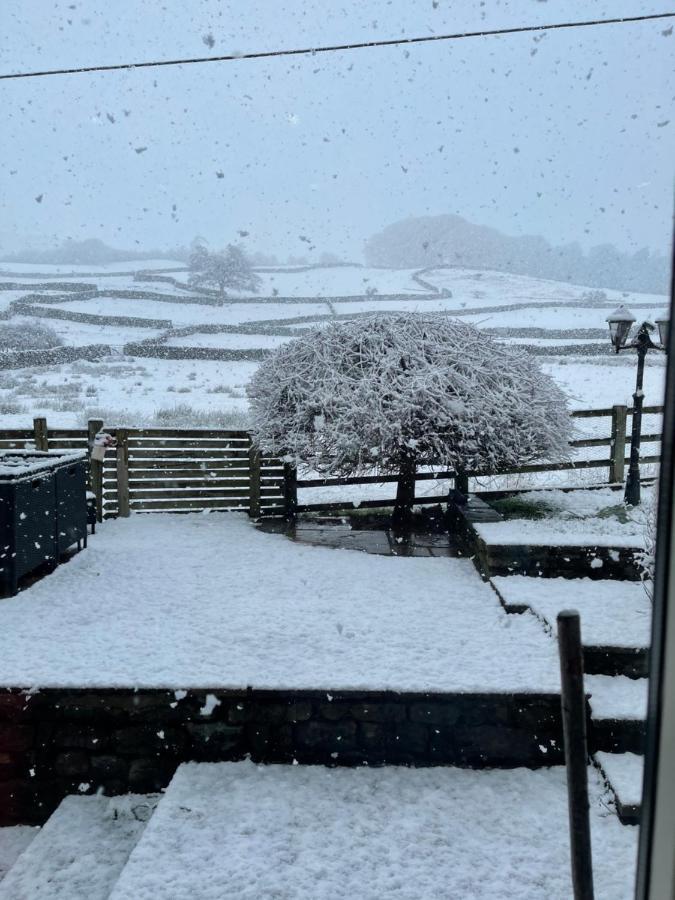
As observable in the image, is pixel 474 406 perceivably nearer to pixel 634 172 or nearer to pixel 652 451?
pixel 634 172

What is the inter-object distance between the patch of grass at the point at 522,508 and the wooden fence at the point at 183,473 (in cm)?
48

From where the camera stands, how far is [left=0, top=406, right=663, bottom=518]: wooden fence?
8.12 metres

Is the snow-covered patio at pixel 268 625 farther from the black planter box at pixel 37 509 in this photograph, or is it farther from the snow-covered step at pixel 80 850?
the snow-covered step at pixel 80 850

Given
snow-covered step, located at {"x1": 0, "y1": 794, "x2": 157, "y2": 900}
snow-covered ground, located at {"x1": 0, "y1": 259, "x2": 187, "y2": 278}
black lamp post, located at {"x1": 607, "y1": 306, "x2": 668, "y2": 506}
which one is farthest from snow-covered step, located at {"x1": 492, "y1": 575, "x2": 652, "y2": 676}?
snow-covered ground, located at {"x1": 0, "y1": 259, "x2": 187, "y2": 278}

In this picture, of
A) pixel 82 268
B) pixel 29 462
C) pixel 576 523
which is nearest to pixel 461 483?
pixel 576 523

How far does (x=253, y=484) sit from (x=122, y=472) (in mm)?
1661

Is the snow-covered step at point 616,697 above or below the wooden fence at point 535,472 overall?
below

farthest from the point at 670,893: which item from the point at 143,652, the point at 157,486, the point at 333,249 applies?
the point at 333,249

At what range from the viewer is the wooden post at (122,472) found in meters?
8.07

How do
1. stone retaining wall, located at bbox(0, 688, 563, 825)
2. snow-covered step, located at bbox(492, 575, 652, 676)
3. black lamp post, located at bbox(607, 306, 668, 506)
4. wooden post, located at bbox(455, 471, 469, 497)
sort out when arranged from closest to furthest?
1. stone retaining wall, located at bbox(0, 688, 563, 825)
2. snow-covered step, located at bbox(492, 575, 652, 676)
3. black lamp post, located at bbox(607, 306, 668, 506)
4. wooden post, located at bbox(455, 471, 469, 497)

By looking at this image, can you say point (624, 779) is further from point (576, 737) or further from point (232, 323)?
point (232, 323)

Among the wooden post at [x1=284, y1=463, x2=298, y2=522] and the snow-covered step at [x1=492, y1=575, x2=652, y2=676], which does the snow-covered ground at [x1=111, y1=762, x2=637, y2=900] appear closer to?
the snow-covered step at [x1=492, y1=575, x2=652, y2=676]

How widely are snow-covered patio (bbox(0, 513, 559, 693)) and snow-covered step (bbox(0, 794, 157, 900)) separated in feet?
2.26

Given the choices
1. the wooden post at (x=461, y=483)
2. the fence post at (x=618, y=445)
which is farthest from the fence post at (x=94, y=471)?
the fence post at (x=618, y=445)
